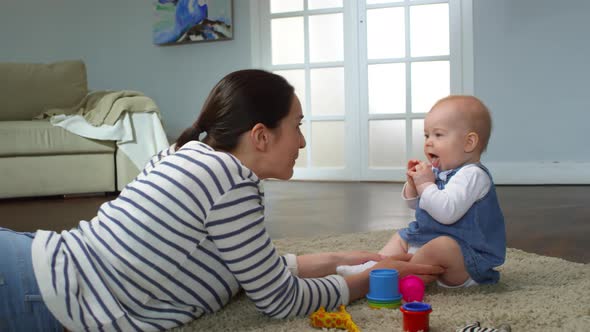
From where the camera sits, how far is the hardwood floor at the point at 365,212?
7.04 feet

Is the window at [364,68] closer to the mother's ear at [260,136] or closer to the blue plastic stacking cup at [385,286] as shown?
the blue plastic stacking cup at [385,286]

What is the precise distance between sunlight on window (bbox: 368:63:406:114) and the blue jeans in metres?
3.84

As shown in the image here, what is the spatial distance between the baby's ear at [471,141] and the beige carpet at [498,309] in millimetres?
300

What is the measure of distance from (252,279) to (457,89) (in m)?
3.62

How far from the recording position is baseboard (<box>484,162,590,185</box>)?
4.07 m

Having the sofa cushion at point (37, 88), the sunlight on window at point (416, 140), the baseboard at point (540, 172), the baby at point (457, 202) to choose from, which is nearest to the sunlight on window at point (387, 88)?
the sunlight on window at point (416, 140)

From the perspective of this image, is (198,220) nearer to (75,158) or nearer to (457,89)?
(75,158)

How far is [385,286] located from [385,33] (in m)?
3.68

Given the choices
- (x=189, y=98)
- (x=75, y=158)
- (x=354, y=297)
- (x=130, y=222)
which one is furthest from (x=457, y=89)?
(x=130, y=222)

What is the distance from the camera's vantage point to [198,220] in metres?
1.08

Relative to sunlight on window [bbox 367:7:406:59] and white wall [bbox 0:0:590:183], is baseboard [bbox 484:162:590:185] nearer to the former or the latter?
white wall [bbox 0:0:590:183]

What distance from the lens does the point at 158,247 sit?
42.5 inches

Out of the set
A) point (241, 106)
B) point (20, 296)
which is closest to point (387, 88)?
point (241, 106)

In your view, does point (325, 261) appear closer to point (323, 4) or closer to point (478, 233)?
point (478, 233)
